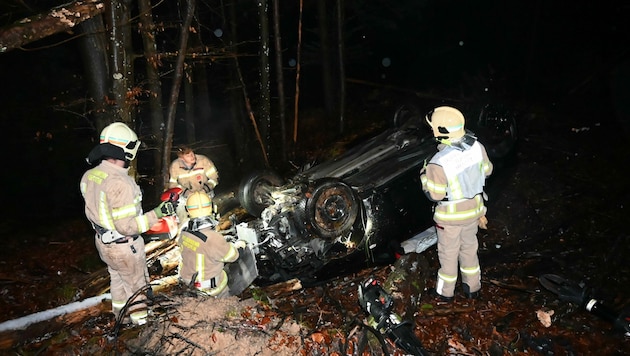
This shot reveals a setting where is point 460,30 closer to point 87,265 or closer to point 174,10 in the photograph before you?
point 174,10

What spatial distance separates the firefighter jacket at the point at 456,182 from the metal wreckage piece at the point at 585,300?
1.13 m

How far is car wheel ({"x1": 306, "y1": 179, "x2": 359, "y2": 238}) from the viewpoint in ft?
16.5

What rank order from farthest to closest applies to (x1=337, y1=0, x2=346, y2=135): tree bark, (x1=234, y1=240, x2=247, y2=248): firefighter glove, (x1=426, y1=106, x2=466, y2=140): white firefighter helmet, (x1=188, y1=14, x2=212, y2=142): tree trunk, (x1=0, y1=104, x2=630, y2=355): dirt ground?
1. (x1=188, y1=14, x2=212, y2=142): tree trunk
2. (x1=337, y1=0, x2=346, y2=135): tree bark
3. (x1=234, y1=240, x2=247, y2=248): firefighter glove
4. (x1=426, y1=106, x2=466, y2=140): white firefighter helmet
5. (x1=0, y1=104, x2=630, y2=355): dirt ground

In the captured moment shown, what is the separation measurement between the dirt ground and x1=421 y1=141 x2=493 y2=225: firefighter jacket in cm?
83

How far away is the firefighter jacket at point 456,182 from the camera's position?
15.1ft

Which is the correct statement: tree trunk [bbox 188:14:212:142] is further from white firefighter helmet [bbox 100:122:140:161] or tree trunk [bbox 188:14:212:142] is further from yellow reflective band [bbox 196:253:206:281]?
yellow reflective band [bbox 196:253:206:281]

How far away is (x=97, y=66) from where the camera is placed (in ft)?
21.2

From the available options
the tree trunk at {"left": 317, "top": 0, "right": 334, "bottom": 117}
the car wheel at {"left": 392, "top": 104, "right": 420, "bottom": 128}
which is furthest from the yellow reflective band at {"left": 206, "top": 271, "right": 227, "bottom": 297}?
the tree trunk at {"left": 317, "top": 0, "right": 334, "bottom": 117}

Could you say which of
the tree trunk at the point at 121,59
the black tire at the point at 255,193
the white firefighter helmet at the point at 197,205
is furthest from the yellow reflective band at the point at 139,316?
the tree trunk at the point at 121,59

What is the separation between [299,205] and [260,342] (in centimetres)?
190

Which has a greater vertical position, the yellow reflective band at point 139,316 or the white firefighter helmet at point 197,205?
the white firefighter helmet at point 197,205

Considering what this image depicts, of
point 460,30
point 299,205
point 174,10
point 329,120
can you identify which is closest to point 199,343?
point 299,205

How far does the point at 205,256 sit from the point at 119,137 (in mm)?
1439

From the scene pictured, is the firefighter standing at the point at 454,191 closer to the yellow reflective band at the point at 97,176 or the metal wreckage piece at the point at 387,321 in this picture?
the metal wreckage piece at the point at 387,321
